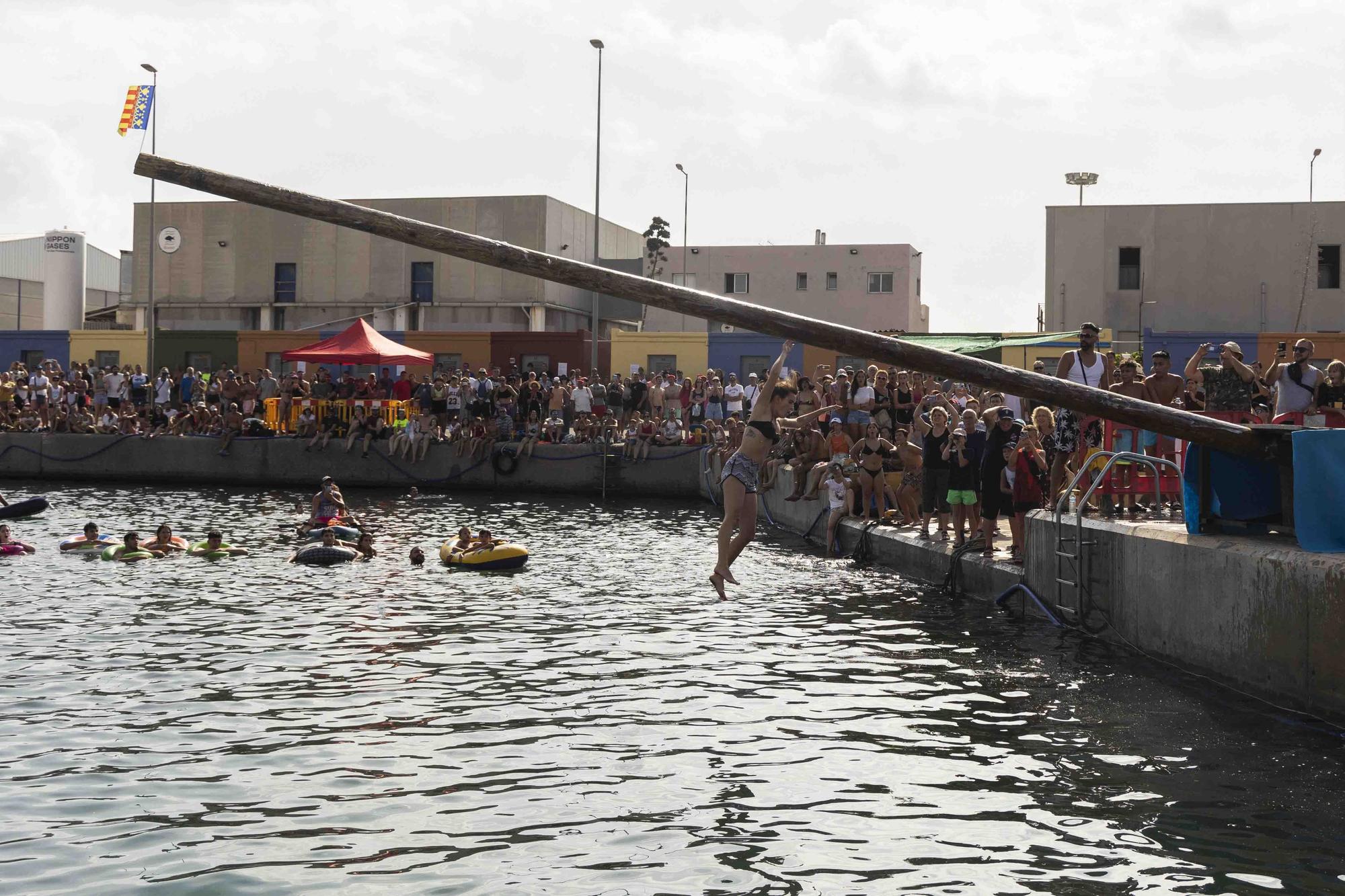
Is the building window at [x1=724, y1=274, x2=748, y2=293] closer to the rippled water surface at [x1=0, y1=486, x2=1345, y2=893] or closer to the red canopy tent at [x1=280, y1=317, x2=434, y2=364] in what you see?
the red canopy tent at [x1=280, y1=317, x2=434, y2=364]

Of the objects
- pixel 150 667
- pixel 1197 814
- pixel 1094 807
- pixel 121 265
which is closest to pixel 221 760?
pixel 150 667

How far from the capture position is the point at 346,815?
865 cm

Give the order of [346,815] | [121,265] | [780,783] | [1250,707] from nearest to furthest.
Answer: [346,815]
[780,783]
[1250,707]
[121,265]

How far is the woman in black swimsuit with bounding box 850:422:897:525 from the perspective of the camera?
2252cm

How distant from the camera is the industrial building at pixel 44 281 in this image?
64.8m

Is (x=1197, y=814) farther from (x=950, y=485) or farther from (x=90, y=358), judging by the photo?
(x=90, y=358)

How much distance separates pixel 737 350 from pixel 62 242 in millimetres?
38005

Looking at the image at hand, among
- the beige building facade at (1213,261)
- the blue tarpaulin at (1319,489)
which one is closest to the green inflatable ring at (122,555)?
the blue tarpaulin at (1319,489)

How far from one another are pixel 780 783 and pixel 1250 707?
4527 millimetres

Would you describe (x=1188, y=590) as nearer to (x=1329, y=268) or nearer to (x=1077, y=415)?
(x=1077, y=415)

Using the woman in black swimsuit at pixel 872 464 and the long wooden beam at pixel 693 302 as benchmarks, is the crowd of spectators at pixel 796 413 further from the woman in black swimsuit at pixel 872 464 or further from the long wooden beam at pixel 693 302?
the long wooden beam at pixel 693 302

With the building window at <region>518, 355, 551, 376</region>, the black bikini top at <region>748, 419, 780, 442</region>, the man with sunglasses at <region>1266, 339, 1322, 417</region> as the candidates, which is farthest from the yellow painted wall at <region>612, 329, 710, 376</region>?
the black bikini top at <region>748, 419, 780, 442</region>

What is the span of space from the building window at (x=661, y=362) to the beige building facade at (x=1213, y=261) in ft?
47.7

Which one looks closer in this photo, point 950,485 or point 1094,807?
point 1094,807
